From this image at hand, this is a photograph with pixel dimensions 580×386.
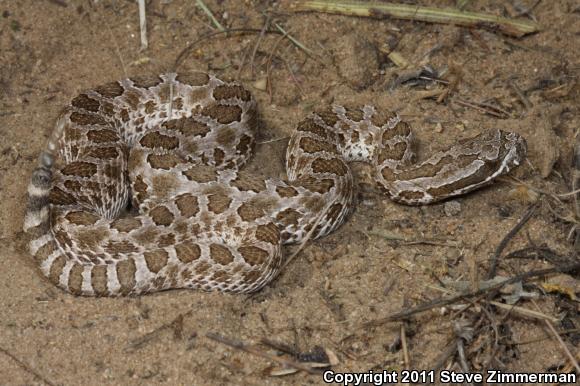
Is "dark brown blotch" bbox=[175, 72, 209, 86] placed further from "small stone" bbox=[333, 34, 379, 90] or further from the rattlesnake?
"small stone" bbox=[333, 34, 379, 90]

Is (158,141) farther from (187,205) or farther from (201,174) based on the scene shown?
(187,205)

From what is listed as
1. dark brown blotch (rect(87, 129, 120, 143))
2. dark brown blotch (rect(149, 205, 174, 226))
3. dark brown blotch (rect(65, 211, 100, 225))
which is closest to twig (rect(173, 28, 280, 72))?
dark brown blotch (rect(87, 129, 120, 143))

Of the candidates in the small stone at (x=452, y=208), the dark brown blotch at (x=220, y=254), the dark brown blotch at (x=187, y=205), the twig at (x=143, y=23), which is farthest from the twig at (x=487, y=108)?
the twig at (x=143, y=23)

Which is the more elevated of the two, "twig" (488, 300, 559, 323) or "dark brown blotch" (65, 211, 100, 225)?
"dark brown blotch" (65, 211, 100, 225)

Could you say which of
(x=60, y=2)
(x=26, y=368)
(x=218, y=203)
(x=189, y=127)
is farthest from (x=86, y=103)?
(x=26, y=368)

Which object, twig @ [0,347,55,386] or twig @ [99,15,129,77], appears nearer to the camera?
twig @ [0,347,55,386]

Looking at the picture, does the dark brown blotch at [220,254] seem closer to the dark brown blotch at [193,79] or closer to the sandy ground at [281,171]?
the sandy ground at [281,171]

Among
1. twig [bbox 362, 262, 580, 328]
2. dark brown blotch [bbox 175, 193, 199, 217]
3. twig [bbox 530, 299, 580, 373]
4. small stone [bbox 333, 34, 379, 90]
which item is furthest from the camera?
small stone [bbox 333, 34, 379, 90]
